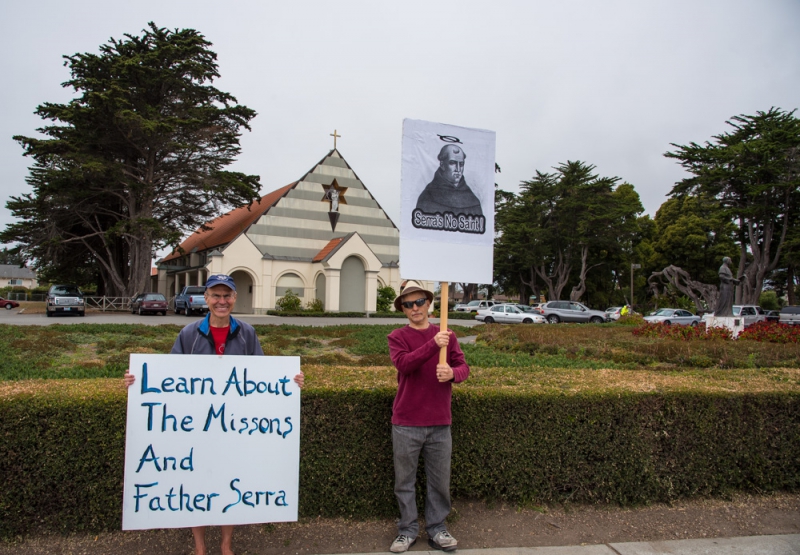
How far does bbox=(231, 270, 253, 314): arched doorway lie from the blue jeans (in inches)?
1444

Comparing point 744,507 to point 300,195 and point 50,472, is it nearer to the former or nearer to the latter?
point 50,472

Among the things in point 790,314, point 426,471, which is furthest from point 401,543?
point 790,314

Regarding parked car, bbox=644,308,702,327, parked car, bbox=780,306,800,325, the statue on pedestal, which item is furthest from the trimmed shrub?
parked car, bbox=780,306,800,325

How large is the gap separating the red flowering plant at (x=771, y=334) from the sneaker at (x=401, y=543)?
12437 millimetres

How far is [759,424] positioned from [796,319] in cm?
4193

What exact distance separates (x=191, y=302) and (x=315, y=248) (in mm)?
10534

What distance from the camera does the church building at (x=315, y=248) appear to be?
37.6 meters

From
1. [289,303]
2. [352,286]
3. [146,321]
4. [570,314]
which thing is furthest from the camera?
[352,286]

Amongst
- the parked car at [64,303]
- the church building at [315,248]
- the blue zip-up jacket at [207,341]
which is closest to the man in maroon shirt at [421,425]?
the blue zip-up jacket at [207,341]

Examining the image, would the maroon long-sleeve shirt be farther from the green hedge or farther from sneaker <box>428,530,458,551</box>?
sneaker <box>428,530,458,551</box>

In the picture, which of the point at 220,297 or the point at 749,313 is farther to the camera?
the point at 749,313

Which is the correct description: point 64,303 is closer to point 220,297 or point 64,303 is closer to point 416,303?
point 220,297

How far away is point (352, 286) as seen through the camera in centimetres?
3884

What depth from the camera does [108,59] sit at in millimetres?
34625
